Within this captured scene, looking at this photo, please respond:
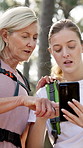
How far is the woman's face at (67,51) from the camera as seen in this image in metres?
3.28

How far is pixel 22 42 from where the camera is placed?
324 centimetres

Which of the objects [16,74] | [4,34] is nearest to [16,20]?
[4,34]

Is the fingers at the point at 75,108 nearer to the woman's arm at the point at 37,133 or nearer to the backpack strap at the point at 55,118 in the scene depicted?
the backpack strap at the point at 55,118

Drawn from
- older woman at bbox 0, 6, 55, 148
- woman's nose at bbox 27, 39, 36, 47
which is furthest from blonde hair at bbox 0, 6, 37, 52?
woman's nose at bbox 27, 39, 36, 47

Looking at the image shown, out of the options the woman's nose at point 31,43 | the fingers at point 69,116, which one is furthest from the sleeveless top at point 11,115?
the fingers at point 69,116

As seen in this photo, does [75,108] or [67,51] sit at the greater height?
[67,51]

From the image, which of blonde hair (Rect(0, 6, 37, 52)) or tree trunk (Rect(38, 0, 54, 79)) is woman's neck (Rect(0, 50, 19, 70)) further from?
tree trunk (Rect(38, 0, 54, 79))

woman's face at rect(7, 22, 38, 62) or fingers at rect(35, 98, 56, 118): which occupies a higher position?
woman's face at rect(7, 22, 38, 62)

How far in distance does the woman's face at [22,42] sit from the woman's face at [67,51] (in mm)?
230

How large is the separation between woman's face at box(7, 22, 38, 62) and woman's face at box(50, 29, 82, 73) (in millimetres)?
230

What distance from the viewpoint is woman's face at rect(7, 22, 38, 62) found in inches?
128

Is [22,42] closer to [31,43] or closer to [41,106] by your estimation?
[31,43]

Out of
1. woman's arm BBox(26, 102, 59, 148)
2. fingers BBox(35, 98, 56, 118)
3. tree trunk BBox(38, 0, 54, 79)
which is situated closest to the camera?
fingers BBox(35, 98, 56, 118)

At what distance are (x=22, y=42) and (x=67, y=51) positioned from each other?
0.43 metres
